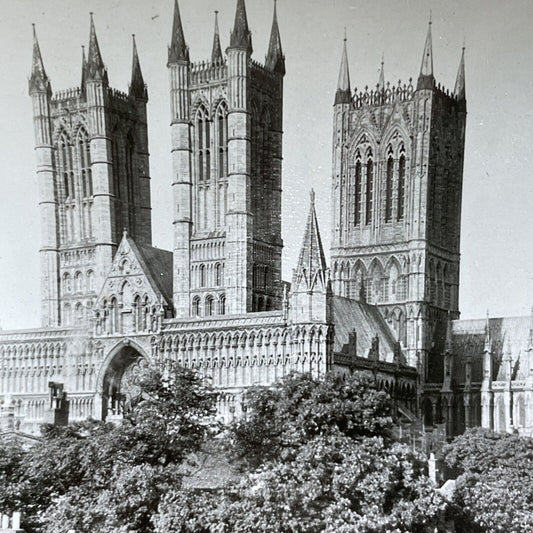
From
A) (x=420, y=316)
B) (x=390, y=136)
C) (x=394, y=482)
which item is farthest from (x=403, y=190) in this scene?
(x=394, y=482)

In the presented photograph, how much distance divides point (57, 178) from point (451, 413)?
42299 mm

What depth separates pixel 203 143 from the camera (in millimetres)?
91188

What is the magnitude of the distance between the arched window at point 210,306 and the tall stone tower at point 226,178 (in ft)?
0.33

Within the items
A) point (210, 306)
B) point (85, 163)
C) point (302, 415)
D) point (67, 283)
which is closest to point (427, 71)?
point (210, 306)

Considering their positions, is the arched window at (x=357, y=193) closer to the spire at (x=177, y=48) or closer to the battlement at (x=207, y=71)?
the battlement at (x=207, y=71)

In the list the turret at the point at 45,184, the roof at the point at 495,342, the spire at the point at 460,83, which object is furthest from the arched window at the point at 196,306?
the spire at the point at 460,83

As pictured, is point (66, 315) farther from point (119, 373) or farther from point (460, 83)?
point (460, 83)

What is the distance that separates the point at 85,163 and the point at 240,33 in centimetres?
2183

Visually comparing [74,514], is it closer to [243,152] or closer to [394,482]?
[394,482]

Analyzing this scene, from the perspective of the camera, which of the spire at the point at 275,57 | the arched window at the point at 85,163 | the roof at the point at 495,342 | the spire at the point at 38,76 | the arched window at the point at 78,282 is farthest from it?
the spire at the point at 38,76

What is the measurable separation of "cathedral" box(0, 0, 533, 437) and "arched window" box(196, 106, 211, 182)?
0.42 feet

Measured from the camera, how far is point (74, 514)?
41.1m

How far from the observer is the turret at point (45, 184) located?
9950 centimetres

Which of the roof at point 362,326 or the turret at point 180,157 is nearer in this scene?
the roof at point 362,326
